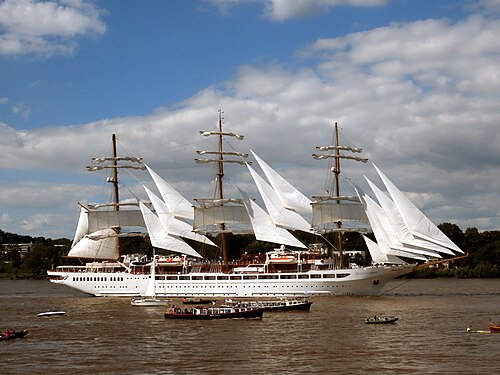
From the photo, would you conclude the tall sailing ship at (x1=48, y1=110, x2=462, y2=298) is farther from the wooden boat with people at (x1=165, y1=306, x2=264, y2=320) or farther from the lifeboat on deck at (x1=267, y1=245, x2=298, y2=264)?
the wooden boat with people at (x1=165, y1=306, x2=264, y2=320)

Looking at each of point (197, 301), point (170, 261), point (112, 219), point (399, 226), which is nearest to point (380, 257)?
point (399, 226)

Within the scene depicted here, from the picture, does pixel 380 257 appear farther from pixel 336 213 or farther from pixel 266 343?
pixel 266 343

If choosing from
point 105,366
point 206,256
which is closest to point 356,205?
point 206,256

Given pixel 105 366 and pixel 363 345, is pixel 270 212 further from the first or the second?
pixel 105 366

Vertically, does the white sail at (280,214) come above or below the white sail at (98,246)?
above

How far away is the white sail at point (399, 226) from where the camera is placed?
67.9 metres

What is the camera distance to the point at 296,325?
4816 cm

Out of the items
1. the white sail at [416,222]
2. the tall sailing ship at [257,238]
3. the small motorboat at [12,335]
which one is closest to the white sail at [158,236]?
the tall sailing ship at [257,238]

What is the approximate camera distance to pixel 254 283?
73812 mm

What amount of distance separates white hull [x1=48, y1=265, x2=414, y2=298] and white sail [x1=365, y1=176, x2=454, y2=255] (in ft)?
11.8

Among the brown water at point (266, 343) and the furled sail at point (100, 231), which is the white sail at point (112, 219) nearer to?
the furled sail at point (100, 231)

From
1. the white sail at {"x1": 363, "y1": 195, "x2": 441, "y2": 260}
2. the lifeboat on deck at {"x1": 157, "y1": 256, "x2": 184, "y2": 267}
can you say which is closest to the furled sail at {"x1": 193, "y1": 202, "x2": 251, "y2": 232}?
the lifeboat on deck at {"x1": 157, "y1": 256, "x2": 184, "y2": 267}

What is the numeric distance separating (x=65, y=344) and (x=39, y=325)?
10700mm

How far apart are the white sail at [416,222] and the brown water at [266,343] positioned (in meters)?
8.71
